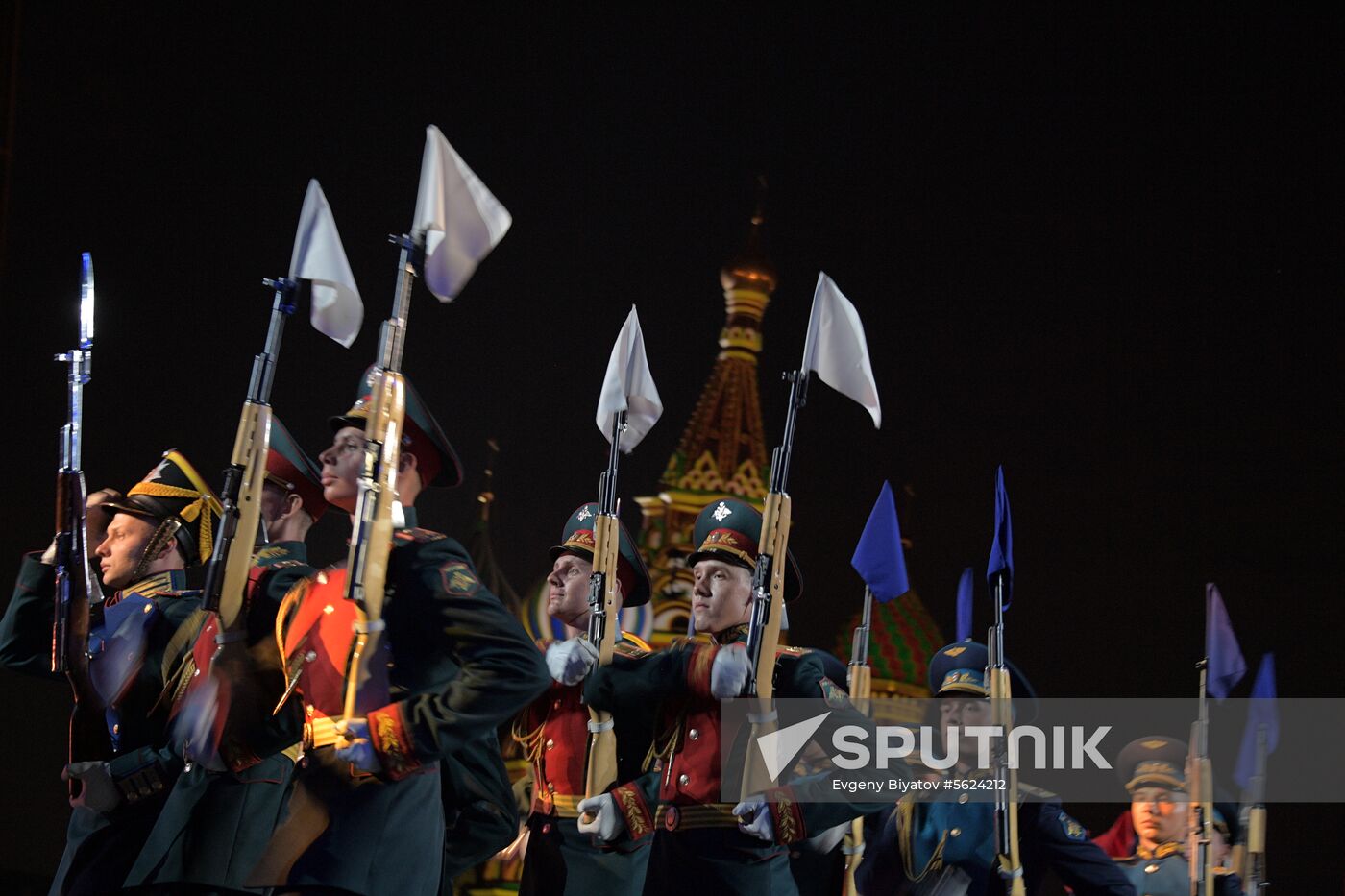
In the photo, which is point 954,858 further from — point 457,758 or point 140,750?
point 140,750

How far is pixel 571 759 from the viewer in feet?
18.8

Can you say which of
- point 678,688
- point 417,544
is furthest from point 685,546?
point 417,544

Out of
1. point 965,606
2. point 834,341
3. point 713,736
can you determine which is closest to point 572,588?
point 713,736

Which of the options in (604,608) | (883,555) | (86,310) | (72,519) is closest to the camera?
(72,519)

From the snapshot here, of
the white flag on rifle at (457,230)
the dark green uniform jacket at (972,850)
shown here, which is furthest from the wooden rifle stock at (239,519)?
the dark green uniform jacket at (972,850)

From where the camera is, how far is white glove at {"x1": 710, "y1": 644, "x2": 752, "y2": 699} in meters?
4.98

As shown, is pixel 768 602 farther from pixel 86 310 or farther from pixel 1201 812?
pixel 1201 812

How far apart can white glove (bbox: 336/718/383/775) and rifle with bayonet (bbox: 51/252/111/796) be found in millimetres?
1106

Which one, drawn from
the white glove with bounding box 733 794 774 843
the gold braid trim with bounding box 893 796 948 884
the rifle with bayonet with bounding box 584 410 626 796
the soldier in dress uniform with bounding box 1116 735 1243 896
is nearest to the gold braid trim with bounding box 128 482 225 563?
the rifle with bayonet with bounding box 584 410 626 796

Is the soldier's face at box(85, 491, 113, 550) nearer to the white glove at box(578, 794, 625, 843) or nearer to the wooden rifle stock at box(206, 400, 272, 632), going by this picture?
the wooden rifle stock at box(206, 400, 272, 632)

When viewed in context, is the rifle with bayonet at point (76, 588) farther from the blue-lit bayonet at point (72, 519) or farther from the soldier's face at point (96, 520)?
the soldier's face at point (96, 520)

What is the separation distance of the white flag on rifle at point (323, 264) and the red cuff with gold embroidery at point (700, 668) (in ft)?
5.07

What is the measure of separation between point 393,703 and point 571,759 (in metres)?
1.94

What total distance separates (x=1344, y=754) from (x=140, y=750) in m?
9.48
